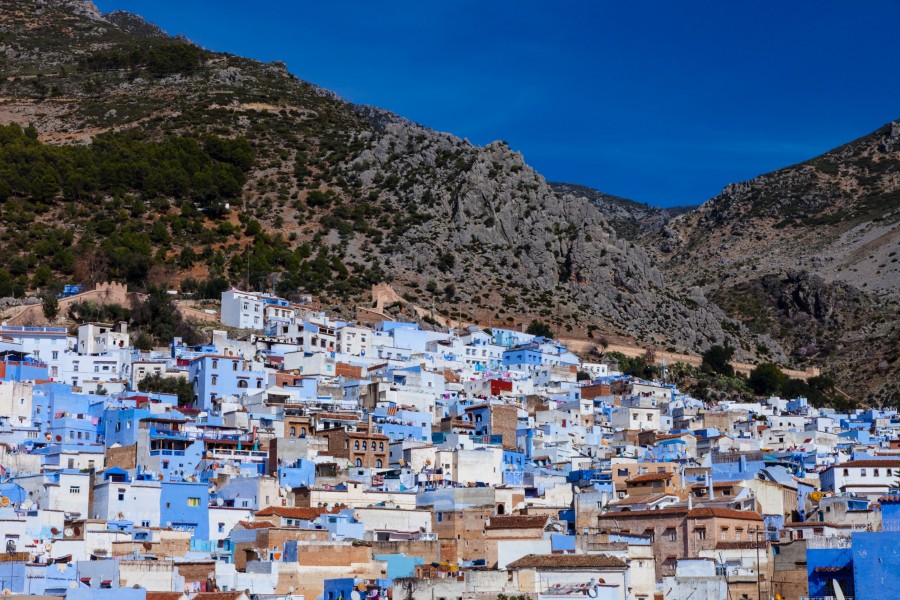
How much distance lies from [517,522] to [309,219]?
5899cm

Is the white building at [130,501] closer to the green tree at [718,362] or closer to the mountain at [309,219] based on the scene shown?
the mountain at [309,219]

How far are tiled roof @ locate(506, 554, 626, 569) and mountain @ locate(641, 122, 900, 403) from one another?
182 feet

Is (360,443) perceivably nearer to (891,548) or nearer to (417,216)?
(891,548)

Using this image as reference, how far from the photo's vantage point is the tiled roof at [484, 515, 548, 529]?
130ft

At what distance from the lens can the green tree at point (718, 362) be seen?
282ft

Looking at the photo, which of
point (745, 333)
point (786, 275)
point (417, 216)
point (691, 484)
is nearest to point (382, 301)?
point (417, 216)

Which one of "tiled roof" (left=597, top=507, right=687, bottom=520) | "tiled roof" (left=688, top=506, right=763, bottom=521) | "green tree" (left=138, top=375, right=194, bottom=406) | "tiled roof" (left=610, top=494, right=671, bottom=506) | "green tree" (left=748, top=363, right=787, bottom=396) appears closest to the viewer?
"tiled roof" (left=688, top=506, right=763, bottom=521)

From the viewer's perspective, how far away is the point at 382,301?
82875 millimetres

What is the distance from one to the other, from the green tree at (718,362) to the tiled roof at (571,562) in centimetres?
5055

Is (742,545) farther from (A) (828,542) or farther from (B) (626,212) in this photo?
(B) (626,212)

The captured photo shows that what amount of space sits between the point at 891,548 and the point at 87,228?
62128mm

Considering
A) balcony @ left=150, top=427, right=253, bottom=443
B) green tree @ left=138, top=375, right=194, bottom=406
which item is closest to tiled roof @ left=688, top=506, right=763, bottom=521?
balcony @ left=150, top=427, right=253, bottom=443

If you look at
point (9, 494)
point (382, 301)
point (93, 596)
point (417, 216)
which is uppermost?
point (417, 216)

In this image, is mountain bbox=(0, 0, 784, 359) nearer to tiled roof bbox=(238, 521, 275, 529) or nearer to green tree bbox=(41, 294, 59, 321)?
green tree bbox=(41, 294, 59, 321)
